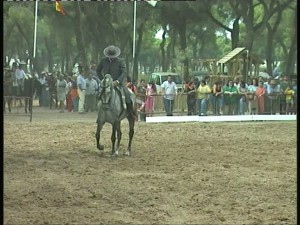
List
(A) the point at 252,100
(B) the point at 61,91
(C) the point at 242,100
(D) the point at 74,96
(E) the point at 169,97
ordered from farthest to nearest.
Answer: (B) the point at 61,91
(D) the point at 74,96
(A) the point at 252,100
(C) the point at 242,100
(E) the point at 169,97

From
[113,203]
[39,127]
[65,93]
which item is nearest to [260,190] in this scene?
[113,203]

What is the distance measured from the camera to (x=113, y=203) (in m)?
7.70

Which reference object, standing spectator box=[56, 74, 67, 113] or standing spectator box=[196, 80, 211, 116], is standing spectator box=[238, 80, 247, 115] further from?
standing spectator box=[56, 74, 67, 113]

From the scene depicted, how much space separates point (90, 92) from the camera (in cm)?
2391

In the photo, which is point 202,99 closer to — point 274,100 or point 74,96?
point 274,100

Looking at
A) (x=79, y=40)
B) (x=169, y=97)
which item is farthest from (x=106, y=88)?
(x=79, y=40)

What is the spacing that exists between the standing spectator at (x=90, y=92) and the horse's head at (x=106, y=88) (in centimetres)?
1209

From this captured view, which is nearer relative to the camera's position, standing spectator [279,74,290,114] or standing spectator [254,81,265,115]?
standing spectator [254,81,265,115]

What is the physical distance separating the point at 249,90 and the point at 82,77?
248 inches

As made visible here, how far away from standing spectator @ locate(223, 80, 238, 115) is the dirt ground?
5.79 m

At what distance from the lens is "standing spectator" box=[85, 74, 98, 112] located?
23828 mm

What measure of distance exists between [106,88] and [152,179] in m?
2.70

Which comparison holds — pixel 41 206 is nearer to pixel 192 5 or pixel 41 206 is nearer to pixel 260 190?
pixel 260 190

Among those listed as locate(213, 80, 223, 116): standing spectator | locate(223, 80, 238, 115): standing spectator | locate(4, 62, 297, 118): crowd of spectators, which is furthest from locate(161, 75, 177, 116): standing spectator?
locate(223, 80, 238, 115): standing spectator
